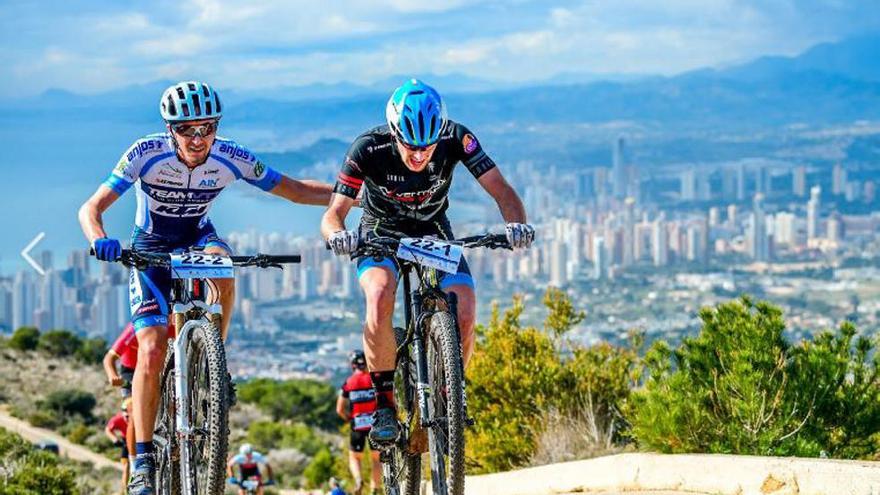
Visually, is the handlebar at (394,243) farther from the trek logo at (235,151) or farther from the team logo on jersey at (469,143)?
the trek logo at (235,151)

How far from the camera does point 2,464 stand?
13500mm

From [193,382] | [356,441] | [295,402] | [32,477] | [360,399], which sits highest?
[193,382]

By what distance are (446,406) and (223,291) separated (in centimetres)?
142

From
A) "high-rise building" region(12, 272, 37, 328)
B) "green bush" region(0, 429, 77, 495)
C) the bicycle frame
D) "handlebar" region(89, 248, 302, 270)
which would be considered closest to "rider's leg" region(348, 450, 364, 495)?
"green bush" region(0, 429, 77, 495)

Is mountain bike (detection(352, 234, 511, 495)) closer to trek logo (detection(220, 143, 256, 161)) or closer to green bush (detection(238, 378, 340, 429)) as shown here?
trek logo (detection(220, 143, 256, 161))

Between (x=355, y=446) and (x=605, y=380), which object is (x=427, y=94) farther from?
(x=355, y=446)

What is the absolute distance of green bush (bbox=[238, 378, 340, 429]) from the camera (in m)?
40.3

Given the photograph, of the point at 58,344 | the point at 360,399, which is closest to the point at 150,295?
the point at 360,399

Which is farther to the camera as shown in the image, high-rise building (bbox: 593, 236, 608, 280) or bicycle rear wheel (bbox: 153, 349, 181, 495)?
high-rise building (bbox: 593, 236, 608, 280)

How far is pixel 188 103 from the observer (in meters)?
7.04

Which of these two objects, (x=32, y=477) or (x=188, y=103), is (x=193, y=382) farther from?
(x=32, y=477)

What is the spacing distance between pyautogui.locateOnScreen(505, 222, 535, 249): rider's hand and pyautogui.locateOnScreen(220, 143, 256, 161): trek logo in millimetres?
1568

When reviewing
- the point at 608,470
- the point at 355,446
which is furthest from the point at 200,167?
the point at 355,446

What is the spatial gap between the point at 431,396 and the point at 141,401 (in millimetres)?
1507
